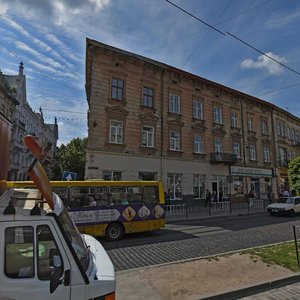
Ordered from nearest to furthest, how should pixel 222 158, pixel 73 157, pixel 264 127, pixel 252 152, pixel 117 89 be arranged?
pixel 117 89, pixel 222 158, pixel 252 152, pixel 264 127, pixel 73 157

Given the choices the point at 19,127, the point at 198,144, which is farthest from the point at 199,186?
the point at 19,127

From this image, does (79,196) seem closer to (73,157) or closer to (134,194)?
(134,194)

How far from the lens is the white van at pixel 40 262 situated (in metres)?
2.49

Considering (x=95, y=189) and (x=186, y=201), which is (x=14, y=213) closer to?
(x=95, y=189)

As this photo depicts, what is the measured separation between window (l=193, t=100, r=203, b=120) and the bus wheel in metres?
17.9

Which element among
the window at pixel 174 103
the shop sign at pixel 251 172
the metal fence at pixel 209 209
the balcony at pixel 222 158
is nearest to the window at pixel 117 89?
the window at pixel 174 103

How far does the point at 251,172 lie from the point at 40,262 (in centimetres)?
3116

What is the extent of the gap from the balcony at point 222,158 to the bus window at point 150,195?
50.7ft

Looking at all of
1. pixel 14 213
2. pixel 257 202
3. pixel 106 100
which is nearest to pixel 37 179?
pixel 14 213

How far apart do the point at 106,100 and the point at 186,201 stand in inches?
448

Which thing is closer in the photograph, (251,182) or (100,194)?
(100,194)

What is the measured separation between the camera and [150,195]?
12609mm

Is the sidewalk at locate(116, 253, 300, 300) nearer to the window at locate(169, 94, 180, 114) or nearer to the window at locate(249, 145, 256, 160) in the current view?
the window at locate(169, 94, 180, 114)

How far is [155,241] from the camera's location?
10.6m
